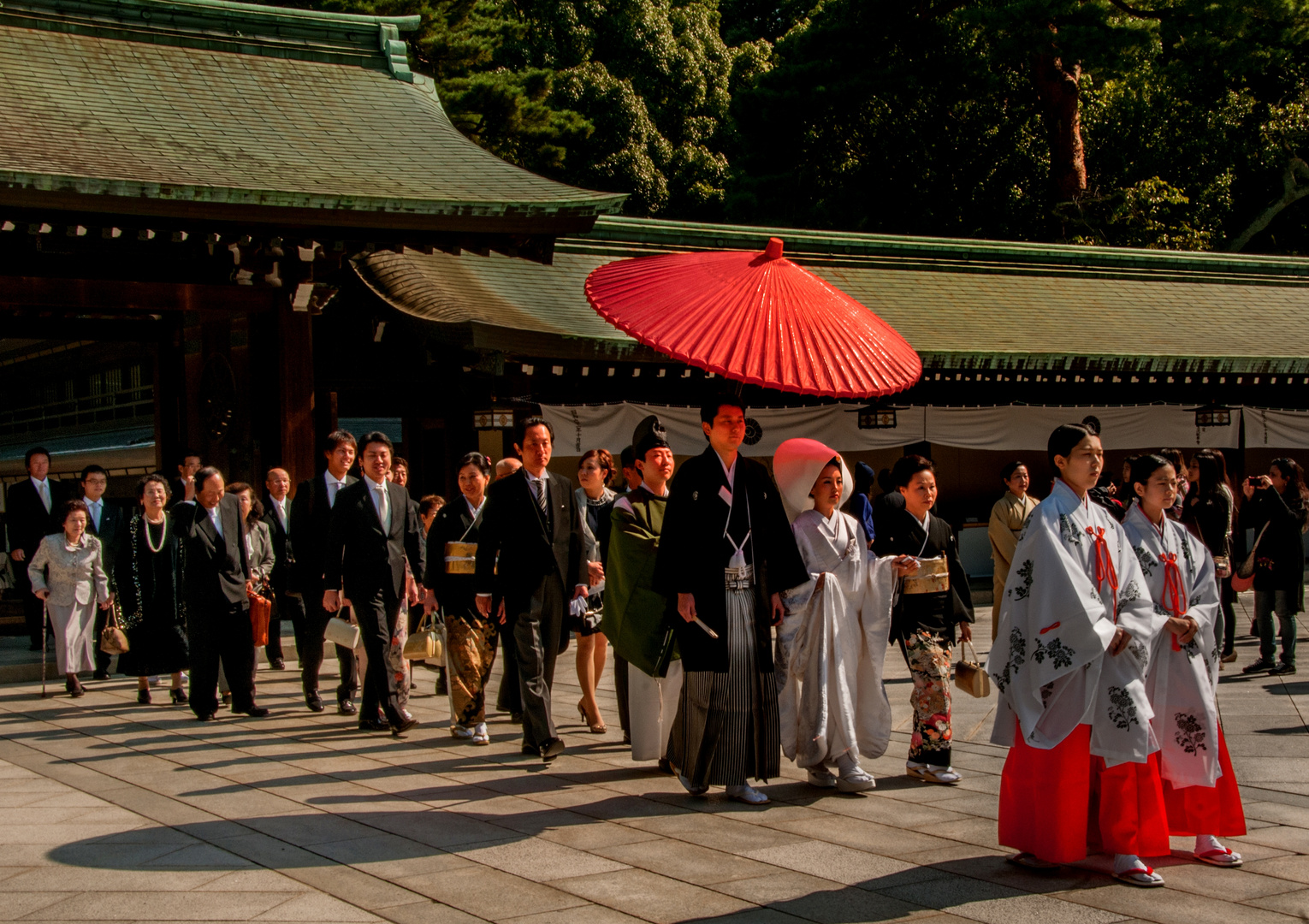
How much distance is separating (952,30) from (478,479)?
2165 cm

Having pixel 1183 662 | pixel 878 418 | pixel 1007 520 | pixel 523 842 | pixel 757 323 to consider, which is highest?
pixel 878 418

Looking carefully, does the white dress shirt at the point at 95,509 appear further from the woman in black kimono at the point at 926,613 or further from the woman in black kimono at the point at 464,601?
the woman in black kimono at the point at 926,613

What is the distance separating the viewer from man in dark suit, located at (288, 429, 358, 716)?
25.4 feet

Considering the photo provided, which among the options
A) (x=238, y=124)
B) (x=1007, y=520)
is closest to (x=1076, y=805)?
(x=1007, y=520)

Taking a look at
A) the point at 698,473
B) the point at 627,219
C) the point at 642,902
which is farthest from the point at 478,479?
the point at 627,219

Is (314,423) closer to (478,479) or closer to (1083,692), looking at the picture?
(478,479)

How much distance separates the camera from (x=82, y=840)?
483cm

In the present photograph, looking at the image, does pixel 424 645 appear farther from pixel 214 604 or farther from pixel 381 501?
pixel 214 604

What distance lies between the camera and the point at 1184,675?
448cm

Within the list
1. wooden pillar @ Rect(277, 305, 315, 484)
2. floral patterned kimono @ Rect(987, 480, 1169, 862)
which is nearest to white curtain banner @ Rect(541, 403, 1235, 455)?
wooden pillar @ Rect(277, 305, 315, 484)

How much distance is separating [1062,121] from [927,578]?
74.2 ft

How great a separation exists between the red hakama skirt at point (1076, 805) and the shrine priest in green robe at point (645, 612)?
188cm

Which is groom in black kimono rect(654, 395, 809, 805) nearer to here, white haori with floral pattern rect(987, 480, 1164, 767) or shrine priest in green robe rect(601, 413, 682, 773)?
shrine priest in green robe rect(601, 413, 682, 773)

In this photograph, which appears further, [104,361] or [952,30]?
[952,30]
